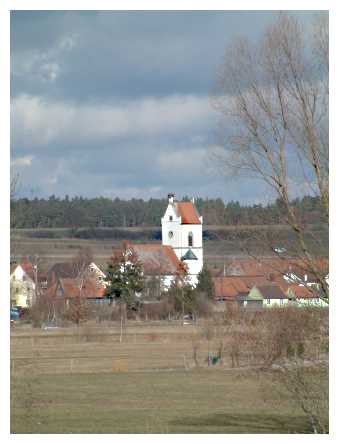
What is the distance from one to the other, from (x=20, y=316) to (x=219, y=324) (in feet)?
33.8

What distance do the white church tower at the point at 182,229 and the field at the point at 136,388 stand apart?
3534 centimetres

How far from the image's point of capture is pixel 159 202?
74188 millimetres

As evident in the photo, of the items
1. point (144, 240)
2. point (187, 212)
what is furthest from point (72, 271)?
point (144, 240)

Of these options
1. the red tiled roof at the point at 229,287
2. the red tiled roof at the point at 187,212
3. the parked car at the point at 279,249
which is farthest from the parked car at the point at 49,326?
the red tiled roof at the point at 187,212

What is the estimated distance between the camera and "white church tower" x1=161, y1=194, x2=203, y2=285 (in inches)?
2618

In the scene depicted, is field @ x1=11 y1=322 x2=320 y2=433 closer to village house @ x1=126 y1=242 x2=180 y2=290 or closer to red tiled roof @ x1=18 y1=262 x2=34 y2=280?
red tiled roof @ x1=18 y1=262 x2=34 y2=280

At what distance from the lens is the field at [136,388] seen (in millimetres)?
9836

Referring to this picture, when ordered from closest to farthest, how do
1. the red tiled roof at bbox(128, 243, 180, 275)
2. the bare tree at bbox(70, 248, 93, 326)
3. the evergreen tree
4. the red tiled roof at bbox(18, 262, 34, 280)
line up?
1. the bare tree at bbox(70, 248, 93, 326)
2. the red tiled roof at bbox(18, 262, 34, 280)
3. the evergreen tree
4. the red tiled roof at bbox(128, 243, 180, 275)

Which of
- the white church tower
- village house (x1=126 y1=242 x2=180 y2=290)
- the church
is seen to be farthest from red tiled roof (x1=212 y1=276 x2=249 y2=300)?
the white church tower

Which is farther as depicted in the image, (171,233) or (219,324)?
(171,233)

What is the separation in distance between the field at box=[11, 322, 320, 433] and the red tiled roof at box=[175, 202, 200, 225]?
3679 centimetres
